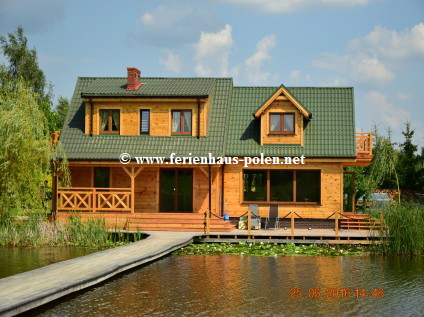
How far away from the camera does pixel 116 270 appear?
Answer: 14.8 m

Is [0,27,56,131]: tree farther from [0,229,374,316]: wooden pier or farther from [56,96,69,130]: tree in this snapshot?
[0,229,374,316]: wooden pier

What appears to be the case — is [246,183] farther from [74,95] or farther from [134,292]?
[134,292]

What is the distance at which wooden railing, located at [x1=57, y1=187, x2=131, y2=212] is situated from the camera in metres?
25.1

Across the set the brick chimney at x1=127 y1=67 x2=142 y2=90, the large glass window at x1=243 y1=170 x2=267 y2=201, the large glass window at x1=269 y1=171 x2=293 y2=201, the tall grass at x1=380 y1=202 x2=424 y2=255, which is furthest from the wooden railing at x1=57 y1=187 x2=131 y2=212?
the tall grass at x1=380 y1=202 x2=424 y2=255

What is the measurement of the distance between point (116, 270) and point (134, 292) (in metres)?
1.96

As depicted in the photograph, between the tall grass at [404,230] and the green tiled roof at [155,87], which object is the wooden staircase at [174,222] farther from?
the tall grass at [404,230]

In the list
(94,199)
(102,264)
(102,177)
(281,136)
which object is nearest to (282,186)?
(281,136)

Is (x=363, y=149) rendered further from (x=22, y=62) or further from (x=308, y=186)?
(x=22, y=62)

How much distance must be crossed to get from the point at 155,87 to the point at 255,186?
6246mm

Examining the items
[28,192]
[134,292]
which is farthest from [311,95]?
Answer: [134,292]

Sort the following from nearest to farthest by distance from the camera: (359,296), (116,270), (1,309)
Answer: (1,309), (359,296), (116,270)

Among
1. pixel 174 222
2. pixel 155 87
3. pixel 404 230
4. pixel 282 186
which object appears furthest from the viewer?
pixel 155 87

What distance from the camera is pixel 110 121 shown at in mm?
27688

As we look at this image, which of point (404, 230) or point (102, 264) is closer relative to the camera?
point (102, 264)
